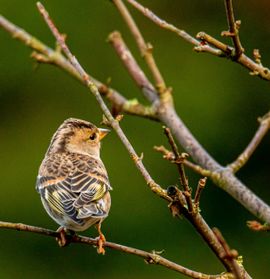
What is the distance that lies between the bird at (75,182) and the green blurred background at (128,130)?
7.15 m

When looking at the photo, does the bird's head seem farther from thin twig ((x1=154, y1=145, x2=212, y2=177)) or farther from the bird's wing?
thin twig ((x1=154, y1=145, x2=212, y2=177))

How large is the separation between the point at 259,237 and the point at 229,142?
1385 mm

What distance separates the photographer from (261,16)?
16.9 m

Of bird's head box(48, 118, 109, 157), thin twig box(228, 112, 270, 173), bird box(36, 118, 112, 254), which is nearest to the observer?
thin twig box(228, 112, 270, 173)

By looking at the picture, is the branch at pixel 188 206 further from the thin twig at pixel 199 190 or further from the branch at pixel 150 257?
the branch at pixel 150 257

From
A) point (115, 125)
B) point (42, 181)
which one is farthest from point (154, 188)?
point (42, 181)

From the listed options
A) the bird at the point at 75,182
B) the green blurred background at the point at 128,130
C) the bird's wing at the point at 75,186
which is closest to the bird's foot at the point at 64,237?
the bird at the point at 75,182

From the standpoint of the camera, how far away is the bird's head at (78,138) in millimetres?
7359

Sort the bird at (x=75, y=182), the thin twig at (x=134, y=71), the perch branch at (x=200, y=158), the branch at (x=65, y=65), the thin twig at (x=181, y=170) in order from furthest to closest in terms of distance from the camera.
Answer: the bird at (x=75, y=182)
the thin twig at (x=134, y=71)
the branch at (x=65, y=65)
the perch branch at (x=200, y=158)
the thin twig at (x=181, y=170)

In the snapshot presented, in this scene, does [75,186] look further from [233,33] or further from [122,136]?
[233,33]

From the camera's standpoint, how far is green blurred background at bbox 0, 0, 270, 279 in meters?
15.0

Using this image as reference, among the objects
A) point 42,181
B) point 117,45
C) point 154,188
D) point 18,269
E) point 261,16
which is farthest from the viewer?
point 261,16

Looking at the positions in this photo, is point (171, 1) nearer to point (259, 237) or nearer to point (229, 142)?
point (229, 142)

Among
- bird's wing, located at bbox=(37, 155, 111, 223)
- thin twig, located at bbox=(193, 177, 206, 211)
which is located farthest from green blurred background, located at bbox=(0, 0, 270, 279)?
thin twig, located at bbox=(193, 177, 206, 211)
